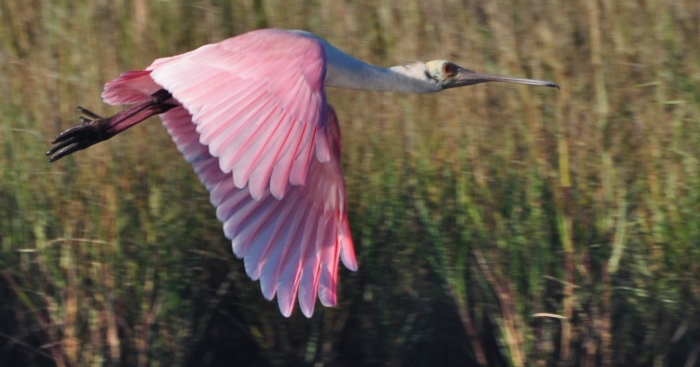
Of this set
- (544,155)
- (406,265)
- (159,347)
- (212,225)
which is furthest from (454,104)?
(159,347)

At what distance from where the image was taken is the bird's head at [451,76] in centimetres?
415

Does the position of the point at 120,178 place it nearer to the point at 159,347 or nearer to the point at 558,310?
the point at 159,347

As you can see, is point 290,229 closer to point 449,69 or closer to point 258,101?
point 258,101

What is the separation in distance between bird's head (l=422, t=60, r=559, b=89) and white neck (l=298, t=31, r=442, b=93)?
0.9 inches

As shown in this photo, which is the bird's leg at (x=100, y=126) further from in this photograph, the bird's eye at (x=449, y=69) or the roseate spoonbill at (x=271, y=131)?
the bird's eye at (x=449, y=69)

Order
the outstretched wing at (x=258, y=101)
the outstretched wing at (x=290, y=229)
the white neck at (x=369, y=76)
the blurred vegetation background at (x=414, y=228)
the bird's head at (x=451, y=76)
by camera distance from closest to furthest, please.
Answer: the outstretched wing at (x=258, y=101)
the outstretched wing at (x=290, y=229)
the white neck at (x=369, y=76)
the blurred vegetation background at (x=414, y=228)
the bird's head at (x=451, y=76)

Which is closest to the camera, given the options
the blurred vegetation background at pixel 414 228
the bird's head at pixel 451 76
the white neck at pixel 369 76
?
the white neck at pixel 369 76

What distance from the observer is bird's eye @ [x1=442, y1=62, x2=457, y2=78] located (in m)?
4.15

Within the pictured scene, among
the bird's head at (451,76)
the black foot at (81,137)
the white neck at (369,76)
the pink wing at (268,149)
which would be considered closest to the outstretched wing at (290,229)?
the pink wing at (268,149)

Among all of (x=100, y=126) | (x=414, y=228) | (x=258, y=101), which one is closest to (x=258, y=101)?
(x=258, y=101)

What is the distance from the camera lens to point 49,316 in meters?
3.97

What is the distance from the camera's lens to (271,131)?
3100 mm

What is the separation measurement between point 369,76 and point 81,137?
95cm

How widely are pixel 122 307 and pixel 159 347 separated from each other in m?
0.18
